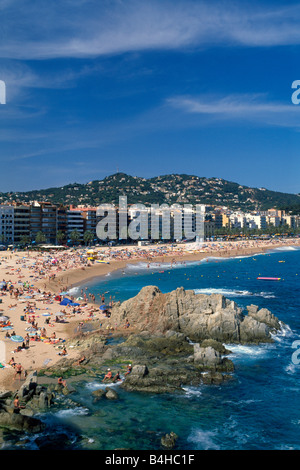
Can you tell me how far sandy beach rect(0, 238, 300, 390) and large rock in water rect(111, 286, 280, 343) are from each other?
418cm

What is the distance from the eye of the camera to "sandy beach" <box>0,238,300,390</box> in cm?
2569

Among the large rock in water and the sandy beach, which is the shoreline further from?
the large rock in water

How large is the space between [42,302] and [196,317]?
18545 mm

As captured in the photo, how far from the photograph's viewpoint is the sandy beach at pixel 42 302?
25.7 metres

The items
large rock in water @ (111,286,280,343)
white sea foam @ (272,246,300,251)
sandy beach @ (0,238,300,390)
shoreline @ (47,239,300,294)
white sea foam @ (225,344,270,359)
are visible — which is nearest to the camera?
sandy beach @ (0,238,300,390)

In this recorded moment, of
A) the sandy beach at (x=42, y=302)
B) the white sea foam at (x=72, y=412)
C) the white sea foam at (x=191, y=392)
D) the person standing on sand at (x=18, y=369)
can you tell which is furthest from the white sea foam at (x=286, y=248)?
the white sea foam at (x=72, y=412)

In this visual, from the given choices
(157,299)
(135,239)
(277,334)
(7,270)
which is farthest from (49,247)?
(277,334)

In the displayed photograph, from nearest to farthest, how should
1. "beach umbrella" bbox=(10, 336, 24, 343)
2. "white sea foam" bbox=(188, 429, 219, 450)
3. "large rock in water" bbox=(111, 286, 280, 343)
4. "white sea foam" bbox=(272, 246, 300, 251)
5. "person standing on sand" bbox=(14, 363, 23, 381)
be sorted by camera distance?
"white sea foam" bbox=(188, 429, 219, 450) < "person standing on sand" bbox=(14, 363, 23, 381) < "beach umbrella" bbox=(10, 336, 24, 343) < "large rock in water" bbox=(111, 286, 280, 343) < "white sea foam" bbox=(272, 246, 300, 251)

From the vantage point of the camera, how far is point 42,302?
4181cm

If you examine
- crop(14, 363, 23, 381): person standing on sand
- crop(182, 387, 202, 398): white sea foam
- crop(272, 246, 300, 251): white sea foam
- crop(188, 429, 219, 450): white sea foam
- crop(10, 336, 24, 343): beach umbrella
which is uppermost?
crop(272, 246, 300, 251): white sea foam

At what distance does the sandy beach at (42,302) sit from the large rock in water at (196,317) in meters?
4.18

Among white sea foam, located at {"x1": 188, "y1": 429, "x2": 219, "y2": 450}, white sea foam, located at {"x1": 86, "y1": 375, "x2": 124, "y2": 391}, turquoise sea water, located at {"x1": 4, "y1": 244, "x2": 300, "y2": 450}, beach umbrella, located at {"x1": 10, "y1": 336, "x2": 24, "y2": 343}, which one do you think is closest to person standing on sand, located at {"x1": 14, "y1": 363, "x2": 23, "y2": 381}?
turquoise sea water, located at {"x1": 4, "y1": 244, "x2": 300, "y2": 450}

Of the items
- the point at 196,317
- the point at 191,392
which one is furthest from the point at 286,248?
the point at 191,392
